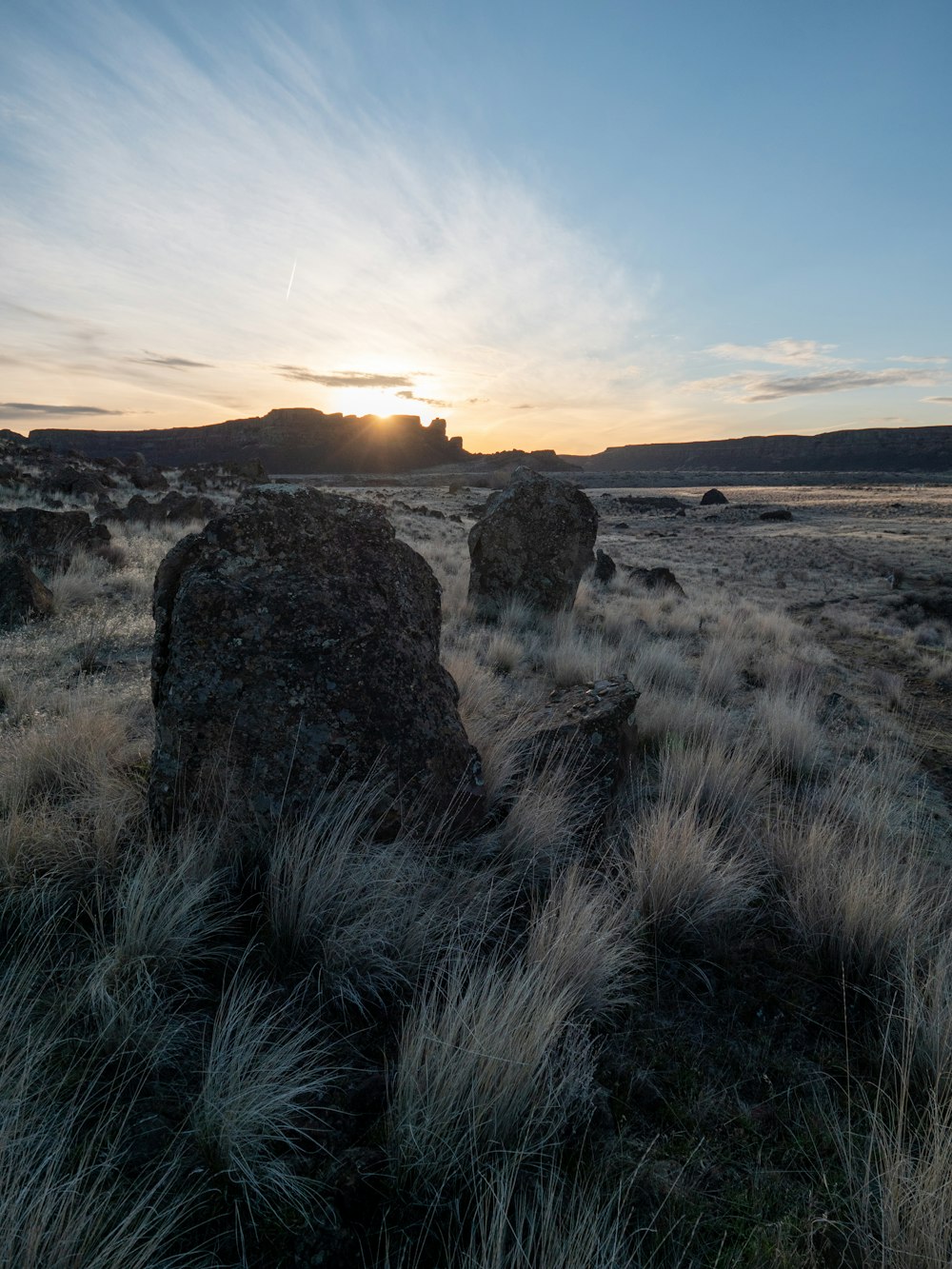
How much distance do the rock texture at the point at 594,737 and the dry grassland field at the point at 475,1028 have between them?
0.11 meters

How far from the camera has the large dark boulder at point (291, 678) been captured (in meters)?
2.86

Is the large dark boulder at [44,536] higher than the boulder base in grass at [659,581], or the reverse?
the large dark boulder at [44,536]

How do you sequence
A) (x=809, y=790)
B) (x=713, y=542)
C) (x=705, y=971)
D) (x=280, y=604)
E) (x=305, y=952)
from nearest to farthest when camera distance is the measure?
1. (x=305, y=952)
2. (x=705, y=971)
3. (x=280, y=604)
4. (x=809, y=790)
5. (x=713, y=542)

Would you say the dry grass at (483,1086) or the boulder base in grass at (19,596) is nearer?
the dry grass at (483,1086)

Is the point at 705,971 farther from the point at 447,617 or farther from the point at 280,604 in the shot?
the point at 447,617

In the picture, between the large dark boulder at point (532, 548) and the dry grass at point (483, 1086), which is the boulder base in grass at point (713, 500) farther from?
the dry grass at point (483, 1086)

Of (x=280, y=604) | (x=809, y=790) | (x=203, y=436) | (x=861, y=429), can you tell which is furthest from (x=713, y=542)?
(x=861, y=429)

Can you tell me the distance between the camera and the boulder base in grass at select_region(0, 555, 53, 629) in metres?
6.63

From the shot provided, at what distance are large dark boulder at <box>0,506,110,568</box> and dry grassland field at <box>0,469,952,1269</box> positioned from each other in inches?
247

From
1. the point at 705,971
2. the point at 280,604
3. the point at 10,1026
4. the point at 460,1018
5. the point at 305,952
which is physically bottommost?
the point at 705,971

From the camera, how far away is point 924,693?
7.82 metres

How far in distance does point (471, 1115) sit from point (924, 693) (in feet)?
26.6

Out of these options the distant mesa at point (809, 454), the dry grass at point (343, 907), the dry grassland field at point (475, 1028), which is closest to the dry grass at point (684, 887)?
the dry grassland field at point (475, 1028)

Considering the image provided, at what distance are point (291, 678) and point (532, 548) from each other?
7231mm
